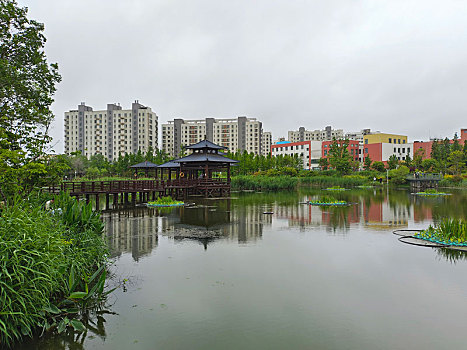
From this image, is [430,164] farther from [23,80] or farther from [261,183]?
[23,80]

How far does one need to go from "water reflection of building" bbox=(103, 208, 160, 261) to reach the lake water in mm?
73

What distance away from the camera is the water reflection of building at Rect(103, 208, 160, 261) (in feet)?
35.0

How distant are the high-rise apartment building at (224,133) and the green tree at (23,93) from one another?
96724 mm

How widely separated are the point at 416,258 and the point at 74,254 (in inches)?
353

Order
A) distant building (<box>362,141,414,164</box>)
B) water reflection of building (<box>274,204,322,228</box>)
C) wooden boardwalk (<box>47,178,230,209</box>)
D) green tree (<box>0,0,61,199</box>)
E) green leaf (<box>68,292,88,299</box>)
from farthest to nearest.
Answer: distant building (<box>362,141,414,164</box>)
wooden boardwalk (<box>47,178,230,209</box>)
water reflection of building (<box>274,204,322,228</box>)
green tree (<box>0,0,61,199</box>)
green leaf (<box>68,292,88,299</box>)

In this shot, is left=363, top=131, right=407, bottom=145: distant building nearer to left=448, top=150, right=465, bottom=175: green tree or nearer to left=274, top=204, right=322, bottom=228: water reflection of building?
left=448, top=150, right=465, bottom=175: green tree

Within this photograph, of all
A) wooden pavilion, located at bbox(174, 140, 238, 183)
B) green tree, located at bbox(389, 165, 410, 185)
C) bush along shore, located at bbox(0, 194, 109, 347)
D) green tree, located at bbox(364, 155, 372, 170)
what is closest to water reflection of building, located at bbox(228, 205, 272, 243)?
bush along shore, located at bbox(0, 194, 109, 347)

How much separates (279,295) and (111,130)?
10192 centimetres

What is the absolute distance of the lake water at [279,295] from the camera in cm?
523

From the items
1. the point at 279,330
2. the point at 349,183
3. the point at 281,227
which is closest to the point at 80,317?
Answer: the point at 279,330

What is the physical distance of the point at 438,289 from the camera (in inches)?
283

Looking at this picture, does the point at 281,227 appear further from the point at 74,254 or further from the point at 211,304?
the point at 74,254

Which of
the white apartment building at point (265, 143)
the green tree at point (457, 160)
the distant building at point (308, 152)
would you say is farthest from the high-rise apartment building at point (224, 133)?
the green tree at point (457, 160)

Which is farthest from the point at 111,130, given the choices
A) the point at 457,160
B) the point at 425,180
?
the point at 457,160
